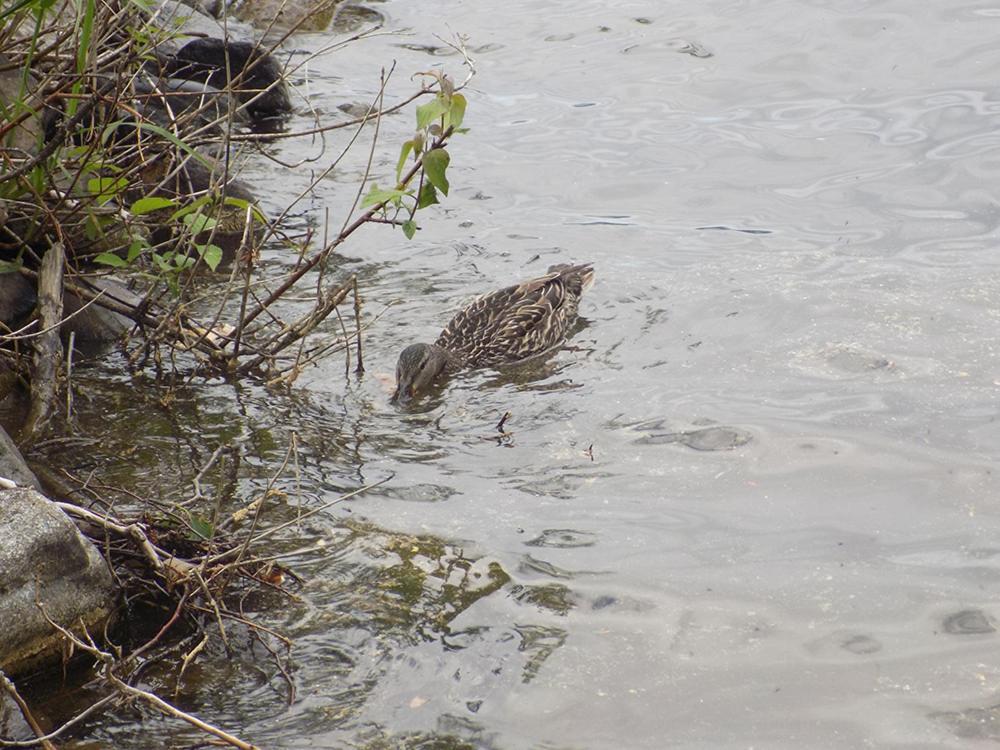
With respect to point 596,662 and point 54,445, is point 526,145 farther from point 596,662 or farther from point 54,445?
point 596,662

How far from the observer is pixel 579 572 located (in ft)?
18.4

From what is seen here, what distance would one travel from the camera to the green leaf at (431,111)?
575cm

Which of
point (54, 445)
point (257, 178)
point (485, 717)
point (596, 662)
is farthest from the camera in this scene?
point (257, 178)

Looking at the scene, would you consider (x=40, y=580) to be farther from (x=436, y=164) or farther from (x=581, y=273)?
(x=581, y=273)

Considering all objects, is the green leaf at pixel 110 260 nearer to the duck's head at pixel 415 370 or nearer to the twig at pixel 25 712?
the duck's head at pixel 415 370

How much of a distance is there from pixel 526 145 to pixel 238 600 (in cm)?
677

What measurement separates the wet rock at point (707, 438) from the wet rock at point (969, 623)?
1.69 metres

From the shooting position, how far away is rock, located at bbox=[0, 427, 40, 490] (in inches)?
204

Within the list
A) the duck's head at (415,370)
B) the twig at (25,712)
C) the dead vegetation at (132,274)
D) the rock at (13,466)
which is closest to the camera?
the twig at (25,712)

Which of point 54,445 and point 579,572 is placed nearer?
point 579,572

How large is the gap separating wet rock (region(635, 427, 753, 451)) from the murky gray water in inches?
0.9

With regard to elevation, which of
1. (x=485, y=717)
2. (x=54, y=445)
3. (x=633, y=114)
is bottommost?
(x=485, y=717)

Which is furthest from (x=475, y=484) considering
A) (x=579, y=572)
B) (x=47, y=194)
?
(x=47, y=194)

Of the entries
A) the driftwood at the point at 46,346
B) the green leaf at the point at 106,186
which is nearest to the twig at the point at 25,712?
the driftwood at the point at 46,346
